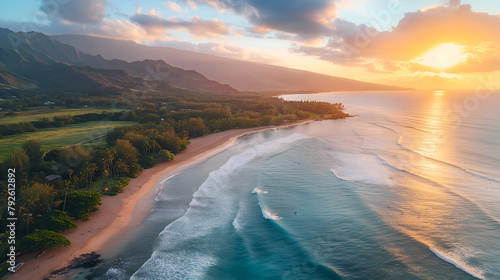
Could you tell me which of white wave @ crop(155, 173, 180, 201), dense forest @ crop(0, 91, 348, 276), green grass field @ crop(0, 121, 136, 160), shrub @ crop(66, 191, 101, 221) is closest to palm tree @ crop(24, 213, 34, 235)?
dense forest @ crop(0, 91, 348, 276)

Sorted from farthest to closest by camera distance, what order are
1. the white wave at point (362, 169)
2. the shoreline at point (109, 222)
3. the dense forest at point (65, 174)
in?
the white wave at point (362, 169) < the dense forest at point (65, 174) < the shoreline at point (109, 222)

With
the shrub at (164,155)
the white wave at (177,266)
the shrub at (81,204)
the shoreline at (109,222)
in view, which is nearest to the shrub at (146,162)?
the shoreline at (109,222)

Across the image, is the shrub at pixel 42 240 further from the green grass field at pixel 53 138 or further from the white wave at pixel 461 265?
the white wave at pixel 461 265

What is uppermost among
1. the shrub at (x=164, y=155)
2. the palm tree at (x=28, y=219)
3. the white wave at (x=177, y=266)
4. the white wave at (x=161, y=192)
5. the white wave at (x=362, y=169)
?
the white wave at (x=362, y=169)

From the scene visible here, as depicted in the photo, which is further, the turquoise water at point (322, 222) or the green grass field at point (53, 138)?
the green grass field at point (53, 138)

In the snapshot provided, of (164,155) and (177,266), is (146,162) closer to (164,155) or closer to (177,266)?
(164,155)

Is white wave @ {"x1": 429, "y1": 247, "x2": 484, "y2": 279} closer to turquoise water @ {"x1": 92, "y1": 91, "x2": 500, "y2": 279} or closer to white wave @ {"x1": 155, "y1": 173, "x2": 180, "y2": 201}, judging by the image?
turquoise water @ {"x1": 92, "y1": 91, "x2": 500, "y2": 279}

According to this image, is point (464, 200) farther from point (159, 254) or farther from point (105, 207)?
point (105, 207)

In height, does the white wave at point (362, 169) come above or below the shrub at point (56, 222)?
above
